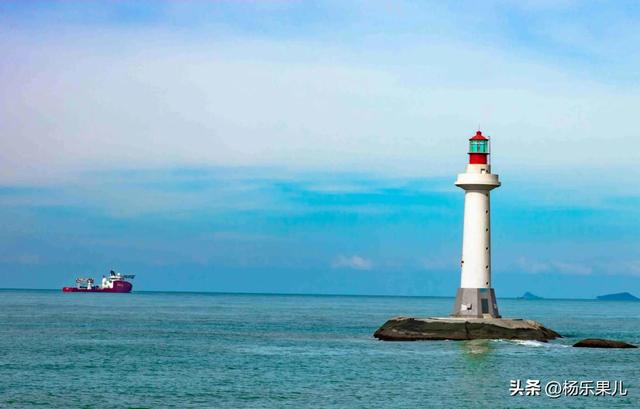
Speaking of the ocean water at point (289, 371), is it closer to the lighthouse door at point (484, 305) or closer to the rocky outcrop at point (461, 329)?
the rocky outcrop at point (461, 329)

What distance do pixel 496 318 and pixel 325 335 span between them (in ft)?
59.3

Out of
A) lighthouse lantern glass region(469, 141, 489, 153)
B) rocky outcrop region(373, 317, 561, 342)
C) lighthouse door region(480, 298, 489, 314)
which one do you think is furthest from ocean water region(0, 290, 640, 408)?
lighthouse lantern glass region(469, 141, 489, 153)

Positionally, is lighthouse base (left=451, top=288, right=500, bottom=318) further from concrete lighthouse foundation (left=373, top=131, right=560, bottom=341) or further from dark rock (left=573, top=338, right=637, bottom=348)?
dark rock (left=573, top=338, right=637, bottom=348)

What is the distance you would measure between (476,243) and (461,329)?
518cm


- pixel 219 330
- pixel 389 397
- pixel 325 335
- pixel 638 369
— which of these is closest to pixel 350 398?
pixel 389 397

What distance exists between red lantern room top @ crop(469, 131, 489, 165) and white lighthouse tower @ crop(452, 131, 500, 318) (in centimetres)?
6

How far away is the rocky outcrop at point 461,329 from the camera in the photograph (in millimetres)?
62406

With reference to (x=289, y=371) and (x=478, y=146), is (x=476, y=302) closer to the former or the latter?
(x=478, y=146)

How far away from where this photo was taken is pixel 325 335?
258 ft

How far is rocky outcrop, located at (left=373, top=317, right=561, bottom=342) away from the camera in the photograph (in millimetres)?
62406

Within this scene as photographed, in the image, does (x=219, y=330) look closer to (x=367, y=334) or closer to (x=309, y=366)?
(x=367, y=334)

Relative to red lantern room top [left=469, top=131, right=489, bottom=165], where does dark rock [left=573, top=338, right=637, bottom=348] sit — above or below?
below

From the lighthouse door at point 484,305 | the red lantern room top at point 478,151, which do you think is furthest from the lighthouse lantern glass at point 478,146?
the lighthouse door at point 484,305

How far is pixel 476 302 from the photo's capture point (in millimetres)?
63188
